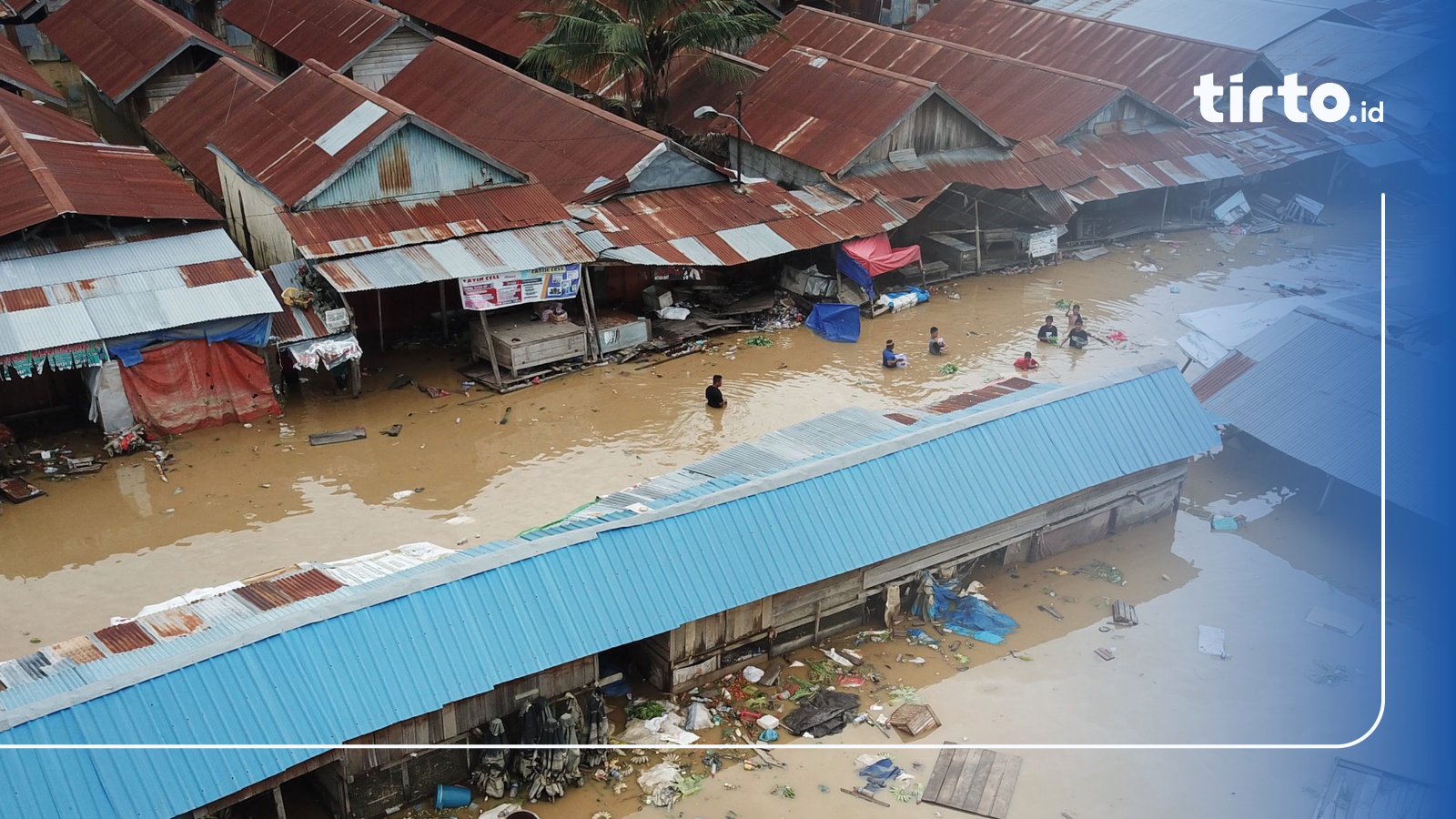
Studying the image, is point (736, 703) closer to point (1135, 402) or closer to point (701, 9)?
point (1135, 402)

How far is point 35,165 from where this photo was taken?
2291 centimetres

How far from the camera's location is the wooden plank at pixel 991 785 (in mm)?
13380

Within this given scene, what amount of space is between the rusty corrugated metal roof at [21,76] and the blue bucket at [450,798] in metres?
28.9

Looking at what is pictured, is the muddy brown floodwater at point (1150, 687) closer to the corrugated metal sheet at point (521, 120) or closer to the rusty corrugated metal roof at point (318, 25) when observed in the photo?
the corrugated metal sheet at point (521, 120)

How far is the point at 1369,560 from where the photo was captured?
1806 cm

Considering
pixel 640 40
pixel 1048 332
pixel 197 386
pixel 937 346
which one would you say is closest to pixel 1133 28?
pixel 640 40

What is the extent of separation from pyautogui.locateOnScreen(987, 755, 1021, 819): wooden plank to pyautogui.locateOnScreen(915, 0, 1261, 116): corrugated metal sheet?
1069 inches

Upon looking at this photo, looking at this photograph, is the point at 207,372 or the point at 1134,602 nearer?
the point at 1134,602

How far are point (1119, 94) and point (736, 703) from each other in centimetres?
2437

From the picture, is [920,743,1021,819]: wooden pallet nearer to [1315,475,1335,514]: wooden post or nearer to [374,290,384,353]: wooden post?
[1315,475,1335,514]: wooden post

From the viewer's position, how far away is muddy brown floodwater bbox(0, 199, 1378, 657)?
57.3ft

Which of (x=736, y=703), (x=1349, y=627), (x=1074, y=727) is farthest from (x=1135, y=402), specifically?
(x=736, y=703)

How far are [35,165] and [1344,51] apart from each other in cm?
3775

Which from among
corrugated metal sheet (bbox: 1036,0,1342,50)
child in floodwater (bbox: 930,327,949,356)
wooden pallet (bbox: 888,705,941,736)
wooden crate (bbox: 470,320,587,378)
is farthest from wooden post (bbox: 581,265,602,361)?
corrugated metal sheet (bbox: 1036,0,1342,50)
